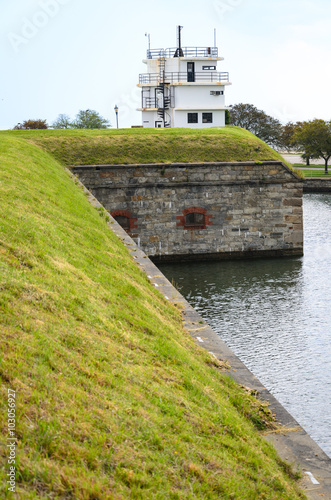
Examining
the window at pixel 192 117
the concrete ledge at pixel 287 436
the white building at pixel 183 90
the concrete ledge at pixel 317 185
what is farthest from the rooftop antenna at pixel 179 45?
the concrete ledge at pixel 287 436

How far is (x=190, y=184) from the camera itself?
74.4ft

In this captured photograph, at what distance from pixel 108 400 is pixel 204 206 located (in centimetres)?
1894

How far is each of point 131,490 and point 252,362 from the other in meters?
8.09

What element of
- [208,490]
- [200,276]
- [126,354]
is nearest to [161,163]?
[200,276]

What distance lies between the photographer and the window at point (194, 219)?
22844mm

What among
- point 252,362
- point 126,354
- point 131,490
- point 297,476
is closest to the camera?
point 131,490

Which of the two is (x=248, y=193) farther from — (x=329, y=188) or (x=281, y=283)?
(x=329, y=188)

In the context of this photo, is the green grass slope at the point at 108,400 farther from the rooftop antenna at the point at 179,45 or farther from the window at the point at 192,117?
the rooftop antenna at the point at 179,45

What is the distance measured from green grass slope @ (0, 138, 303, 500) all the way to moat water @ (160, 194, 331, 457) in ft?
11.0

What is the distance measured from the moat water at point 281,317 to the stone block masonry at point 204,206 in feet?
2.69

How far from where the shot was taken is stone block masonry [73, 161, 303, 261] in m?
22.4

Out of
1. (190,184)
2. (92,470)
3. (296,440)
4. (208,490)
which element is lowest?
(296,440)

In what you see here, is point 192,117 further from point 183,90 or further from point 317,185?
point 317,185

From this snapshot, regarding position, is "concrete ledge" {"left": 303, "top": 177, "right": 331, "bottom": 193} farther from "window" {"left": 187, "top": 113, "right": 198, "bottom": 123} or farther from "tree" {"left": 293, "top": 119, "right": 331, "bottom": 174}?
"window" {"left": 187, "top": 113, "right": 198, "bottom": 123}
